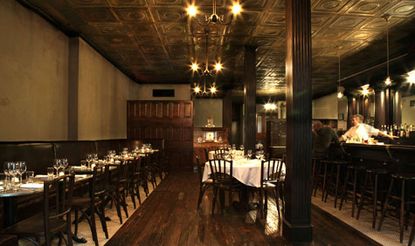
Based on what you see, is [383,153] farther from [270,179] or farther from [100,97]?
[100,97]

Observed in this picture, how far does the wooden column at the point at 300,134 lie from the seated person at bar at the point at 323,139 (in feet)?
11.3

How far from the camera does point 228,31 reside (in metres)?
6.65

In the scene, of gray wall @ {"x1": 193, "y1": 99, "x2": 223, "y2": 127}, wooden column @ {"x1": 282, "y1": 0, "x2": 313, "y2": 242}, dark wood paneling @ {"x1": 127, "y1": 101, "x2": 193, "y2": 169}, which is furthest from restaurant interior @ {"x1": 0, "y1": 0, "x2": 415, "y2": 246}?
gray wall @ {"x1": 193, "y1": 99, "x2": 223, "y2": 127}

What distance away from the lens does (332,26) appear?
6.37 m

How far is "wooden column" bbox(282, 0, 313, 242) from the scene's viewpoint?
388cm

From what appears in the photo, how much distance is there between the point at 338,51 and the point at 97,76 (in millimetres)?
6881

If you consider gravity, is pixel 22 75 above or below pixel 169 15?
below

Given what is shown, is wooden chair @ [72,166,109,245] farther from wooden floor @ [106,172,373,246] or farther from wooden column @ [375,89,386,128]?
wooden column @ [375,89,386,128]

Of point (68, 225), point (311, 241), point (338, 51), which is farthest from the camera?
point (338, 51)

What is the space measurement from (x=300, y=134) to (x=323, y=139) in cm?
358

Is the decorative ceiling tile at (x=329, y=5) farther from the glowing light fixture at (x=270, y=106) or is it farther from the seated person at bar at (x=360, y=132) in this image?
the glowing light fixture at (x=270, y=106)

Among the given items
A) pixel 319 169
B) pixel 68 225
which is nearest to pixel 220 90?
pixel 319 169

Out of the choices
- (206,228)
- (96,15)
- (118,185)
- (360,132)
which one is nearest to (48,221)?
(118,185)

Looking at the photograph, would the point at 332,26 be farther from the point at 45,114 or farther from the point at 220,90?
the point at 220,90
